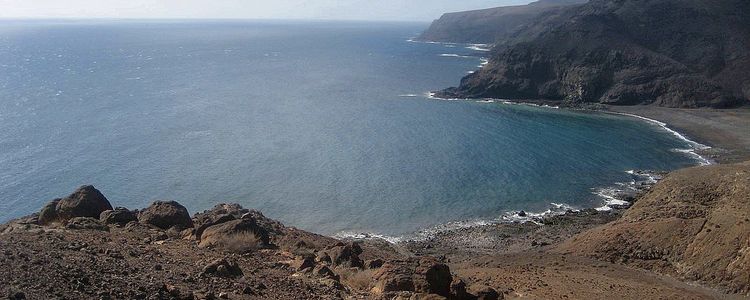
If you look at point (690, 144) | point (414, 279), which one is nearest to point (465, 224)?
point (414, 279)

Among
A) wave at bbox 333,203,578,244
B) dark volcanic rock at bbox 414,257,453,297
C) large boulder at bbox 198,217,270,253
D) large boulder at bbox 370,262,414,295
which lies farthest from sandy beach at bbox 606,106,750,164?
large boulder at bbox 198,217,270,253

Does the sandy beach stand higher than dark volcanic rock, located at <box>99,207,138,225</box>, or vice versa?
dark volcanic rock, located at <box>99,207,138,225</box>

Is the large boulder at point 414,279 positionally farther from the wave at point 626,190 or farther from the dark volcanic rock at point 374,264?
the wave at point 626,190

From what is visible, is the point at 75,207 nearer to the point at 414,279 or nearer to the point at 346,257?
the point at 346,257

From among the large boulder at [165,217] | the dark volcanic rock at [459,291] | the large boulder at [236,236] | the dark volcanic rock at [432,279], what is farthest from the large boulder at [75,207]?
the dark volcanic rock at [459,291]

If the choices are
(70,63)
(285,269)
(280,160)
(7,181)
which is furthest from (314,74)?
(285,269)

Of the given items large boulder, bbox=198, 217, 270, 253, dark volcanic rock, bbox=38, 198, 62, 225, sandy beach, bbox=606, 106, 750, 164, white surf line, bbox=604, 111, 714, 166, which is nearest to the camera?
large boulder, bbox=198, 217, 270, 253

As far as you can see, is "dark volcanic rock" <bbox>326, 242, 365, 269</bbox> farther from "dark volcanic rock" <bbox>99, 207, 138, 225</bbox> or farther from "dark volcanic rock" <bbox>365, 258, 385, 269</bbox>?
"dark volcanic rock" <bbox>99, 207, 138, 225</bbox>
